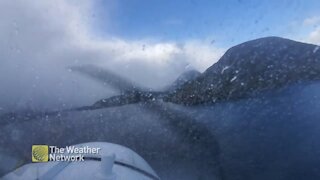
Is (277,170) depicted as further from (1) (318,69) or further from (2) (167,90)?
→ (2) (167,90)

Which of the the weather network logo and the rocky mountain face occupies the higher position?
the rocky mountain face

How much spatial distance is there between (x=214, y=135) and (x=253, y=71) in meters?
0.45

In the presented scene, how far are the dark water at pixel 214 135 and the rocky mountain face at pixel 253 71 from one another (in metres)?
A: 0.07

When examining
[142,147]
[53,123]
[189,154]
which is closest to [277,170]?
[189,154]

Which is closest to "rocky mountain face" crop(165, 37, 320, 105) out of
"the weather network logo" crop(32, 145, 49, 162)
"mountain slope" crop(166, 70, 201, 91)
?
"mountain slope" crop(166, 70, 201, 91)

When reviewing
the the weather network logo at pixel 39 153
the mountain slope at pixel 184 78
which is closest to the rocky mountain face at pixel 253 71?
the mountain slope at pixel 184 78

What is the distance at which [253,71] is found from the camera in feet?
6.86

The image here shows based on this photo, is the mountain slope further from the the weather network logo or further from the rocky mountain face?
the the weather network logo

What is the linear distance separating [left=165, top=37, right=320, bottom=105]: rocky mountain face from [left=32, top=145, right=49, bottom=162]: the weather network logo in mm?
663

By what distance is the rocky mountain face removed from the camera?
6.28 ft

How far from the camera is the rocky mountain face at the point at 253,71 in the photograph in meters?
1.91

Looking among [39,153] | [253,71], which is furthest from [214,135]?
[39,153]

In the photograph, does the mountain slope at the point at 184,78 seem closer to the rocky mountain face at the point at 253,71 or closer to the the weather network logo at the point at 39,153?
the rocky mountain face at the point at 253,71

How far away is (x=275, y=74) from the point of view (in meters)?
2.13
